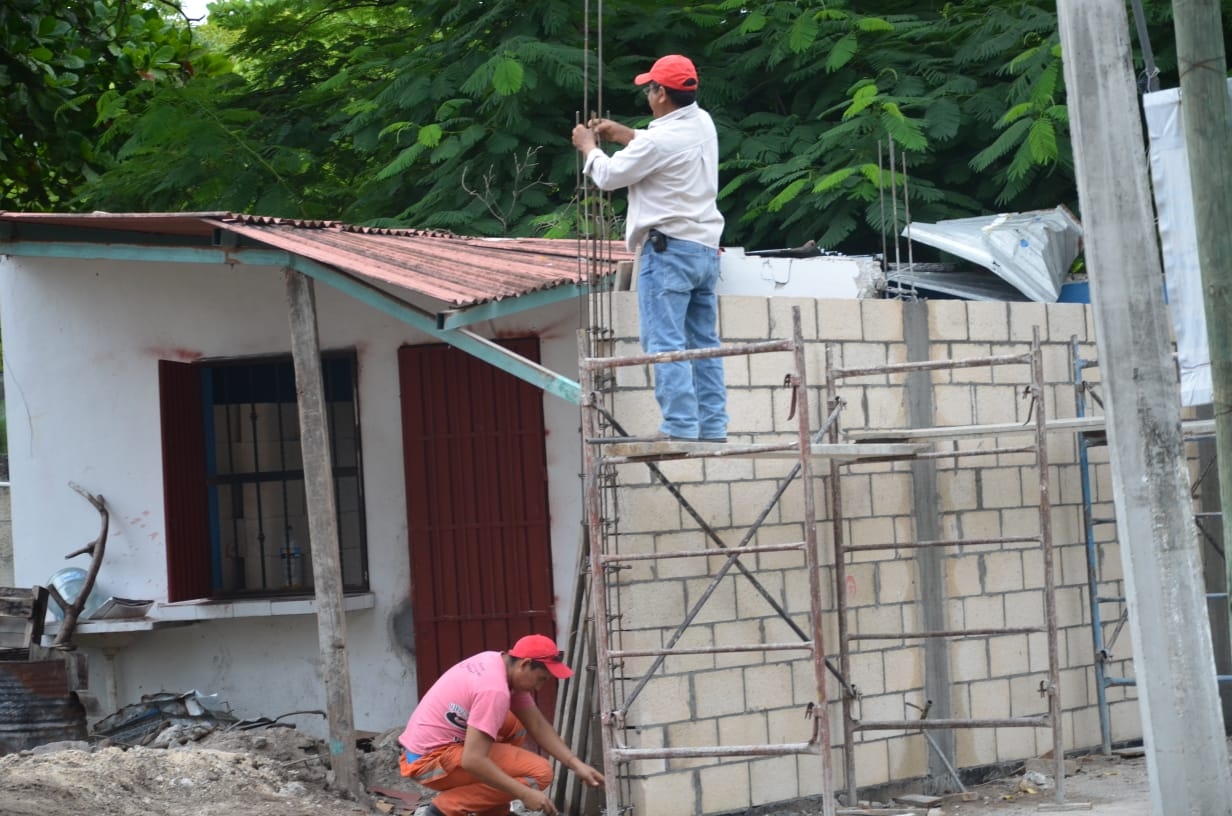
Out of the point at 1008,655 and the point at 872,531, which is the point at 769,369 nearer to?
the point at 872,531

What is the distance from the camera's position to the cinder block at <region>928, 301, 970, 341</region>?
955 cm

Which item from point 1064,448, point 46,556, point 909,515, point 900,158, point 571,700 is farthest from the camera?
point 900,158

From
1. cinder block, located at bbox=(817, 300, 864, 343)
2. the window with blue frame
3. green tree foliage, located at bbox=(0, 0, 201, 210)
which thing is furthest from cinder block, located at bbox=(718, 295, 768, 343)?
green tree foliage, located at bbox=(0, 0, 201, 210)

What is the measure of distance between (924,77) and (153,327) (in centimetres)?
714

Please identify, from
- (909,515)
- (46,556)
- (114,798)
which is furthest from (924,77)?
(114,798)

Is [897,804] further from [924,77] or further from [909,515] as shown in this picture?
[924,77]

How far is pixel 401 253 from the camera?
9.47 meters

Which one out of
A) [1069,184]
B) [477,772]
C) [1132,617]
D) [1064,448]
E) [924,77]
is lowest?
[477,772]

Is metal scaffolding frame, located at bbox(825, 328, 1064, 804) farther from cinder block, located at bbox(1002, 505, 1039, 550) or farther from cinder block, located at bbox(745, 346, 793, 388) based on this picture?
cinder block, located at bbox(1002, 505, 1039, 550)

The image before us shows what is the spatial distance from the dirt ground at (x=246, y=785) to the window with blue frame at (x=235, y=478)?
4.48ft

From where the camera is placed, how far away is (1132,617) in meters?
7.31

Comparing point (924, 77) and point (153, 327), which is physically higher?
point (924, 77)

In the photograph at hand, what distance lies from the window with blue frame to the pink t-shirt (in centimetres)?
317

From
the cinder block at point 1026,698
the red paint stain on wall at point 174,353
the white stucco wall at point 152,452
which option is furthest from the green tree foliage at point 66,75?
the cinder block at point 1026,698
